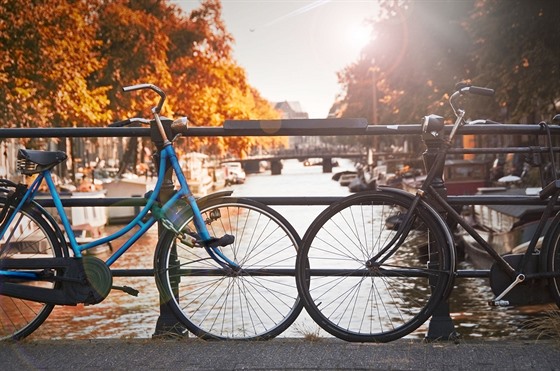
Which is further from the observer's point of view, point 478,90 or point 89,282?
point 89,282

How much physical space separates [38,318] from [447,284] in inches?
80.8

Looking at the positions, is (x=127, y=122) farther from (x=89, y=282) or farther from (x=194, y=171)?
(x=194, y=171)

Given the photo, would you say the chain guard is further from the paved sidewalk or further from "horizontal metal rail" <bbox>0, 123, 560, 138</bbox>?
Answer: "horizontal metal rail" <bbox>0, 123, 560, 138</bbox>

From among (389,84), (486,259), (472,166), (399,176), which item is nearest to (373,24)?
(389,84)

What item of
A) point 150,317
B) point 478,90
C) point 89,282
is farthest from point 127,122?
point 150,317

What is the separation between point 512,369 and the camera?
10.5 ft

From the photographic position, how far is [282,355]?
3.49 m

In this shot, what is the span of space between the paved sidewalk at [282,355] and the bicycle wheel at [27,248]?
200 mm

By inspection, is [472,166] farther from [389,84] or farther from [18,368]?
[18,368]

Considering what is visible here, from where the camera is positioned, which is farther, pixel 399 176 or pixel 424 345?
pixel 399 176

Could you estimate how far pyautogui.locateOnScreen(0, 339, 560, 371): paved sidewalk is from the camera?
3324mm

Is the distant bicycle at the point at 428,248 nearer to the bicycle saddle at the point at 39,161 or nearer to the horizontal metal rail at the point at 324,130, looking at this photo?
the horizontal metal rail at the point at 324,130

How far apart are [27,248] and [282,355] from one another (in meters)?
1.58

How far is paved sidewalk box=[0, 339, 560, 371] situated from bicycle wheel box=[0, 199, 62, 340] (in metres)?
0.20
